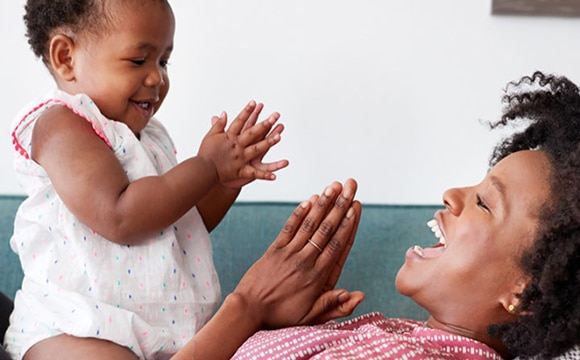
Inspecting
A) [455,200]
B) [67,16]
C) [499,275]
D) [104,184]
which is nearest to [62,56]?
[67,16]

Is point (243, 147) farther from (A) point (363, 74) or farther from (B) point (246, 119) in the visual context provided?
Result: (A) point (363, 74)

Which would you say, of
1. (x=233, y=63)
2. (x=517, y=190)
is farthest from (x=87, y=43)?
(x=517, y=190)

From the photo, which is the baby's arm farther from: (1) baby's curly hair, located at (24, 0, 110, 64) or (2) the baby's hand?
(1) baby's curly hair, located at (24, 0, 110, 64)

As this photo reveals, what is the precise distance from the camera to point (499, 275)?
1.33 metres

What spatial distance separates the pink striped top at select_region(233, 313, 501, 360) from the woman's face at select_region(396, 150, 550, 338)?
0.18 feet

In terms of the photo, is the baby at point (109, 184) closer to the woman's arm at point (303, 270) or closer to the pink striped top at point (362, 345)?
the woman's arm at point (303, 270)

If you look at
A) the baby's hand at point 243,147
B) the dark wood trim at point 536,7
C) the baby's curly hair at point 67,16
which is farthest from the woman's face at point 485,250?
the dark wood trim at point 536,7

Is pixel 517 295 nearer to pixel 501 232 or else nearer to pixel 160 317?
pixel 501 232

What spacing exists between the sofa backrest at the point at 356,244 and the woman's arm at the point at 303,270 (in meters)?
0.44

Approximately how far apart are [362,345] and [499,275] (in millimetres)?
242

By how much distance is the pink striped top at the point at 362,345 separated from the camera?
124 cm

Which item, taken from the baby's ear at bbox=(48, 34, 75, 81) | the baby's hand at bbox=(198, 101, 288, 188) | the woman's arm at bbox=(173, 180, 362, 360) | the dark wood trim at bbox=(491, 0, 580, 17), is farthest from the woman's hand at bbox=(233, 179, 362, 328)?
the dark wood trim at bbox=(491, 0, 580, 17)

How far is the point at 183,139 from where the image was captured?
219cm

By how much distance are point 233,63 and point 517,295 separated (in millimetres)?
1083
